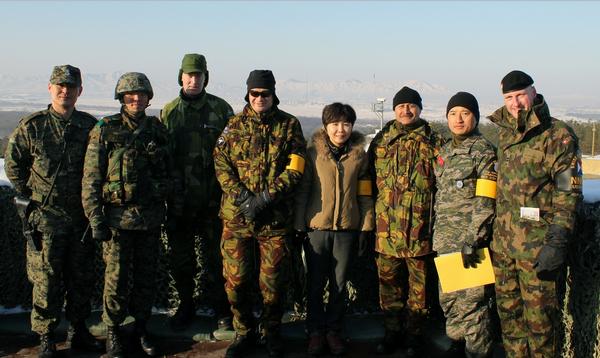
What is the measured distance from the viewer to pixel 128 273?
4562 mm

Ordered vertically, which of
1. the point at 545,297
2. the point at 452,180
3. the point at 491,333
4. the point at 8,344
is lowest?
the point at 8,344

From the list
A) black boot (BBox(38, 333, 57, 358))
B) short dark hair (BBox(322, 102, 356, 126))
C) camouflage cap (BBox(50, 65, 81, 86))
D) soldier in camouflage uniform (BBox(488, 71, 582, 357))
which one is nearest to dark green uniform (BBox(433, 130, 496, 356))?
soldier in camouflage uniform (BBox(488, 71, 582, 357))

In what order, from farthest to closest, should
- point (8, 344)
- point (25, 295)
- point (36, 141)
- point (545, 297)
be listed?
point (25, 295), point (8, 344), point (36, 141), point (545, 297)

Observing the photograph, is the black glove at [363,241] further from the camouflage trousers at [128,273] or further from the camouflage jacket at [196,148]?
the camouflage trousers at [128,273]

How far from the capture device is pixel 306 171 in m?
4.55

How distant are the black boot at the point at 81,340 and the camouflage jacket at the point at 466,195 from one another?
112 inches

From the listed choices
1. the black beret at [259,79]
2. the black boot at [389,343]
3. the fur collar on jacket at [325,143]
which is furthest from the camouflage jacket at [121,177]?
the black boot at [389,343]

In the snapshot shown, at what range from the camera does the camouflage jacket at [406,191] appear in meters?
4.43

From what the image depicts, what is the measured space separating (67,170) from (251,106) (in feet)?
4.99

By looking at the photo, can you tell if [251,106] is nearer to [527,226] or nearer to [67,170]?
[67,170]

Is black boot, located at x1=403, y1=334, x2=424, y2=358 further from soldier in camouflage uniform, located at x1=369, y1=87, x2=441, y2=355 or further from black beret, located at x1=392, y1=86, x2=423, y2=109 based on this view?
black beret, located at x1=392, y1=86, x2=423, y2=109

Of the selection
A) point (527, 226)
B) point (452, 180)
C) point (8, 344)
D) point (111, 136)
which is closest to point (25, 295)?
point (8, 344)

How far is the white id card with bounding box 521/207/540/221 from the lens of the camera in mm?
3842

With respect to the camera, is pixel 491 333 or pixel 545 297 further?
pixel 491 333
